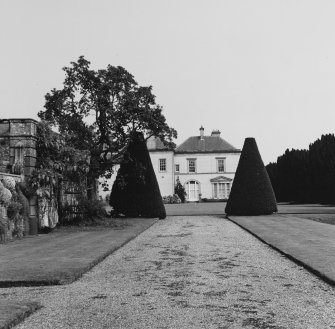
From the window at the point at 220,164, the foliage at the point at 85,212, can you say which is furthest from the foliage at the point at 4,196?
the window at the point at 220,164

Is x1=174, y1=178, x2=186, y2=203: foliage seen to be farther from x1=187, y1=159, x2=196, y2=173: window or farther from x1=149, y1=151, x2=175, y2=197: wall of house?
Result: x1=187, y1=159, x2=196, y2=173: window

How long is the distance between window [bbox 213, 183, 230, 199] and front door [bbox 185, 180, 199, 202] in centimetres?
220

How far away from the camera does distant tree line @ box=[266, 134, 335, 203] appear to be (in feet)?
128

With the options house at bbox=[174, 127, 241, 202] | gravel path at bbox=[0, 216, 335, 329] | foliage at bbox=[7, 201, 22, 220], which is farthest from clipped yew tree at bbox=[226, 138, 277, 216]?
house at bbox=[174, 127, 241, 202]

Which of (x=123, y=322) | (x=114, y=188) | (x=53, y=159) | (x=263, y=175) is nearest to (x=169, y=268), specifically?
(x=123, y=322)

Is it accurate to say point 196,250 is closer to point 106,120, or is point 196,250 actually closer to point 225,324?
point 225,324

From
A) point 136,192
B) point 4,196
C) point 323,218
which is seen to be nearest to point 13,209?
point 4,196

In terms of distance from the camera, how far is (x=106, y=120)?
64.2 ft

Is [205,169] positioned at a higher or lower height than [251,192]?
higher

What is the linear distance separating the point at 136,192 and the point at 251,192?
6.11m

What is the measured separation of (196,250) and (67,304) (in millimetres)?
5271

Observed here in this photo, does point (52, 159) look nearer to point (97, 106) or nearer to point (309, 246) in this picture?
point (97, 106)

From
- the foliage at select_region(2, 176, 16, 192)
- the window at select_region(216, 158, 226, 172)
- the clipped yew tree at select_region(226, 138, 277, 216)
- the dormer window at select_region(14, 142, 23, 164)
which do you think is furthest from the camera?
the window at select_region(216, 158, 226, 172)

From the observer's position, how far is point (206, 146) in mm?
56625
